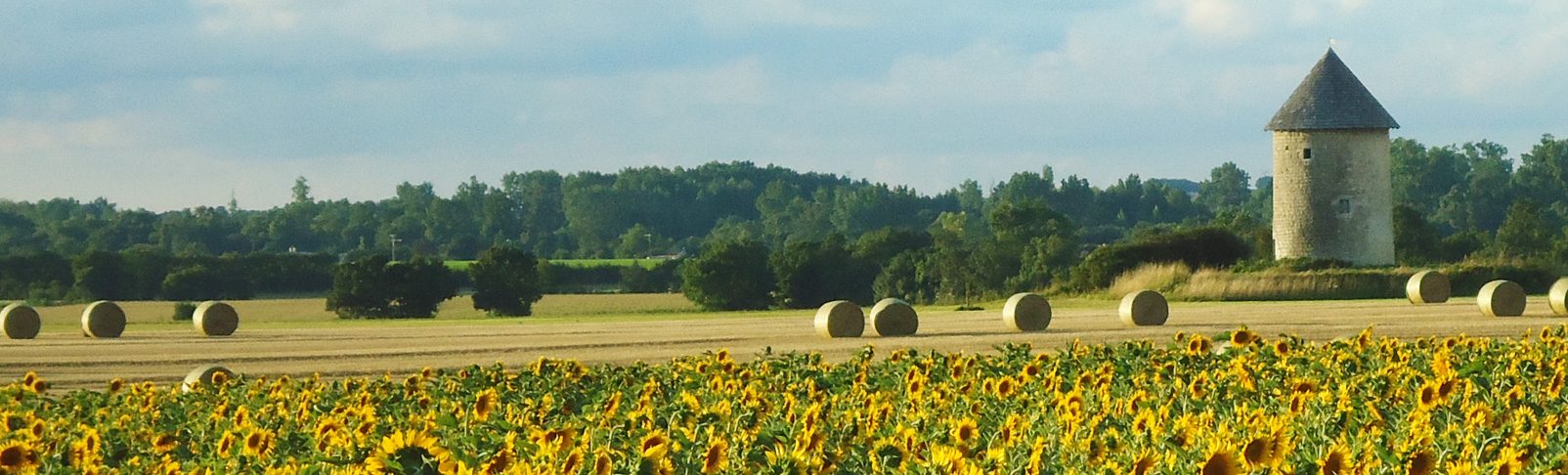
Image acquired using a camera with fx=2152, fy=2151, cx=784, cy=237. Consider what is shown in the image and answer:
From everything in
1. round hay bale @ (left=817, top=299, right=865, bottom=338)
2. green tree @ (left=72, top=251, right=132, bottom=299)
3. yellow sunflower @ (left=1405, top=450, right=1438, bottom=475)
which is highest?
green tree @ (left=72, top=251, right=132, bottom=299)

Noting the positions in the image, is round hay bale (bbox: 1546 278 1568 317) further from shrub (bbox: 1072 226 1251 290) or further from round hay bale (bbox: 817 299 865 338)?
shrub (bbox: 1072 226 1251 290)

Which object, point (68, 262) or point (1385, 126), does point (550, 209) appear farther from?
point (1385, 126)

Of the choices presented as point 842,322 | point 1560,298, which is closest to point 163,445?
point 842,322

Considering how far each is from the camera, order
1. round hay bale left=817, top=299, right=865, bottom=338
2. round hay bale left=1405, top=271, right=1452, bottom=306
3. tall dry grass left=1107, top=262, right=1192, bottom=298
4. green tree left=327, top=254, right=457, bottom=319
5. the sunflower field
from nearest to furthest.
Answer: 1. the sunflower field
2. round hay bale left=817, top=299, right=865, bottom=338
3. round hay bale left=1405, top=271, right=1452, bottom=306
4. tall dry grass left=1107, top=262, right=1192, bottom=298
5. green tree left=327, top=254, right=457, bottom=319

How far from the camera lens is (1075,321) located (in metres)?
32.2

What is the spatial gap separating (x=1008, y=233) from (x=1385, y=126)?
24.7 meters

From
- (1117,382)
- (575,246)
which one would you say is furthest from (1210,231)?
(575,246)

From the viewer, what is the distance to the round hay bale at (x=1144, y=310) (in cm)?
3056

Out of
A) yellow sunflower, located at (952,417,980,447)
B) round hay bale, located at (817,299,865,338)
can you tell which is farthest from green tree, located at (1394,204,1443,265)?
yellow sunflower, located at (952,417,980,447)

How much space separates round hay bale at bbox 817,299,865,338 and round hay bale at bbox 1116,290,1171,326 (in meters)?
4.69

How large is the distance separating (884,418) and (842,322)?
20.0m

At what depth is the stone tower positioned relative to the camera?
5897cm

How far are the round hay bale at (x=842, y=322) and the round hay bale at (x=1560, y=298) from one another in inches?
440

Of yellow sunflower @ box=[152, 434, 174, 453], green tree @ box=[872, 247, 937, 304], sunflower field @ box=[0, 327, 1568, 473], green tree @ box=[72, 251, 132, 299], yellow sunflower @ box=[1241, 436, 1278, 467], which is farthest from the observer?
green tree @ box=[872, 247, 937, 304]
